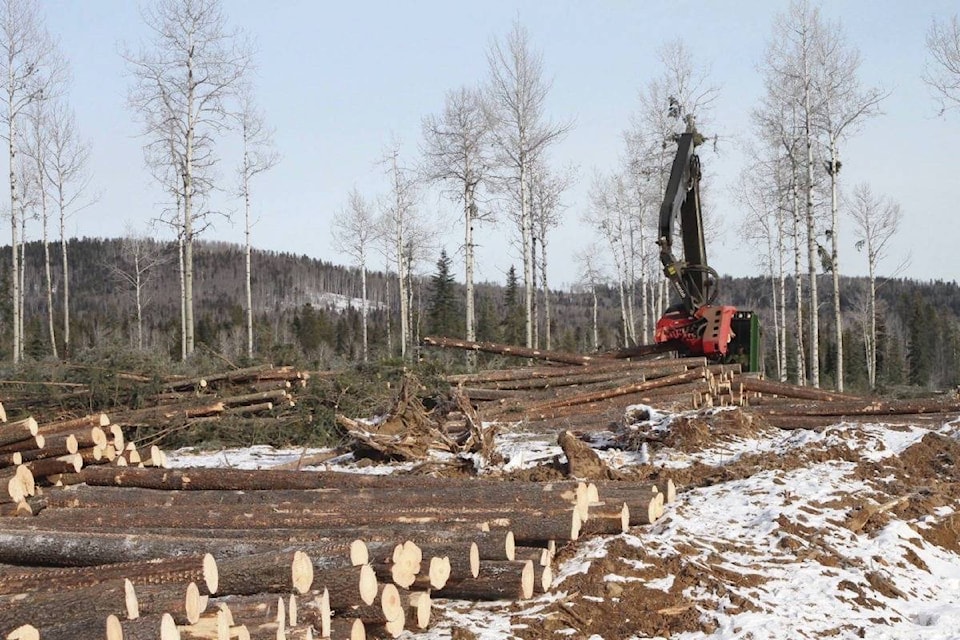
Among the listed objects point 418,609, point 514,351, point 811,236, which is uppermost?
point 811,236

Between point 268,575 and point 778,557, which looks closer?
point 268,575

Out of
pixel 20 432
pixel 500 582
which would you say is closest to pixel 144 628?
pixel 500 582

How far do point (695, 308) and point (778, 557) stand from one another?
8575 mm

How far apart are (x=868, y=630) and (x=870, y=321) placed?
1430 inches

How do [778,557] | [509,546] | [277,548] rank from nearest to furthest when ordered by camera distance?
[277,548]
[509,546]
[778,557]

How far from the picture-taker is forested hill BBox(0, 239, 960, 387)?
4325cm

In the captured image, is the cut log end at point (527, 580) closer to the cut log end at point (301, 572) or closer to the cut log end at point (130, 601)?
the cut log end at point (301, 572)

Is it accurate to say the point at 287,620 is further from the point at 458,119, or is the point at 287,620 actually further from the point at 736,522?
the point at 458,119

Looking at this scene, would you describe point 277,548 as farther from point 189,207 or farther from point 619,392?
point 189,207

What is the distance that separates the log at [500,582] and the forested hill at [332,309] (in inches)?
401

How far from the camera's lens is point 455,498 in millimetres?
6125

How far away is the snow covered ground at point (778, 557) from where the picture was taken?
496cm

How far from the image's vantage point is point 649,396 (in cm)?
1241

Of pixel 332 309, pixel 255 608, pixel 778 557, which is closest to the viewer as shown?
pixel 255 608
